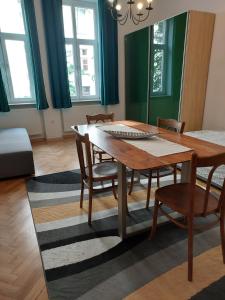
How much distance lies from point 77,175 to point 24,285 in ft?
5.16

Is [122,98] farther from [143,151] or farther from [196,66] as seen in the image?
[143,151]

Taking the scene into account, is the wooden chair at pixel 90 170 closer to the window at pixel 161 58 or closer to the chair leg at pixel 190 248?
the chair leg at pixel 190 248

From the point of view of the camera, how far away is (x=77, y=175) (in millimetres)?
2807

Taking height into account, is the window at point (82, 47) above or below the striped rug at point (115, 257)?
above

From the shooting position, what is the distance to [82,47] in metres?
4.42

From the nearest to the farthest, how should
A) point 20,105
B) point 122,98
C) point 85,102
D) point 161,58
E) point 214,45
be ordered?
point 214,45
point 161,58
point 20,105
point 85,102
point 122,98

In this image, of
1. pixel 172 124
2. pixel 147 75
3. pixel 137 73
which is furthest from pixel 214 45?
pixel 172 124

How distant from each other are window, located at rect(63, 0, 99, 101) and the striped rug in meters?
3.15

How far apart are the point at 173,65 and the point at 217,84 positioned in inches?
30.0

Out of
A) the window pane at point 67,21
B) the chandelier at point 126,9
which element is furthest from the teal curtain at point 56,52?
the chandelier at point 126,9

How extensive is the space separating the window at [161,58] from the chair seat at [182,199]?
2.48 metres

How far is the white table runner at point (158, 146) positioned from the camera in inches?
58.2

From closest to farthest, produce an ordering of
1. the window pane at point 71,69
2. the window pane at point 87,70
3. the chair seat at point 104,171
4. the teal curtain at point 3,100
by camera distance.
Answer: the chair seat at point 104,171
the teal curtain at point 3,100
the window pane at point 71,69
the window pane at point 87,70

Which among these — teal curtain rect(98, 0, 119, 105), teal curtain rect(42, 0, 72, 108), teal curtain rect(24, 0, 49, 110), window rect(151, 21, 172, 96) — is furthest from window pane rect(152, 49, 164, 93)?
teal curtain rect(24, 0, 49, 110)
